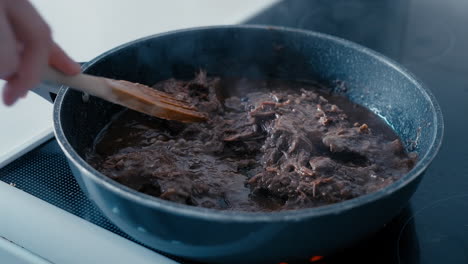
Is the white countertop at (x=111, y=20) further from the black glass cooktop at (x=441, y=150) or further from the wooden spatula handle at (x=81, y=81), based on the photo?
the wooden spatula handle at (x=81, y=81)

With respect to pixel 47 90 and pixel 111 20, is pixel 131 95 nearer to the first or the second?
pixel 47 90

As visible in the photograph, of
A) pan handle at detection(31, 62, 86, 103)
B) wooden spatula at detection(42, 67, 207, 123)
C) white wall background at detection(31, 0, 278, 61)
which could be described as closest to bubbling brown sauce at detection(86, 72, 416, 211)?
wooden spatula at detection(42, 67, 207, 123)

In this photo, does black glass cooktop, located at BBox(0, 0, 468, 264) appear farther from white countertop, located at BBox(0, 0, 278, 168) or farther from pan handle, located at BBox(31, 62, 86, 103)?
A: white countertop, located at BBox(0, 0, 278, 168)

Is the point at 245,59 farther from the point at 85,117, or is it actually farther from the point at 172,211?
the point at 172,211

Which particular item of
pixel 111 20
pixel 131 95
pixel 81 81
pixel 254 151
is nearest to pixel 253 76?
pixel 254 151

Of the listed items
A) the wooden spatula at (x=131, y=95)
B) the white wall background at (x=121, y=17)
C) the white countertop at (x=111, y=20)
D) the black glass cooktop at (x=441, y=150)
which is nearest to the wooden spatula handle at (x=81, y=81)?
the wooden spatula at (x=131, y=95)

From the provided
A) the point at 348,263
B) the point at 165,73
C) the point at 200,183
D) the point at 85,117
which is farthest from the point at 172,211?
the point at 165,73
